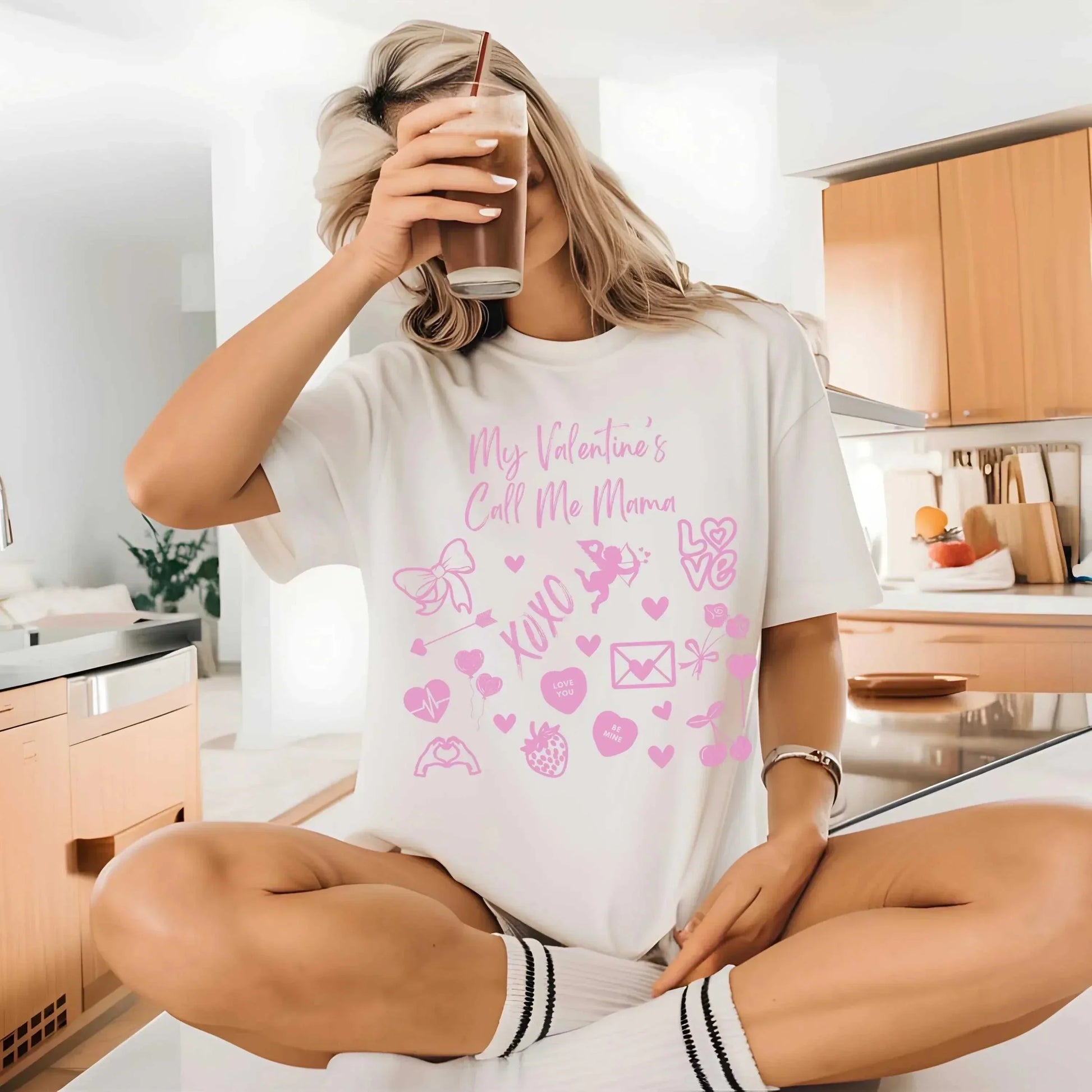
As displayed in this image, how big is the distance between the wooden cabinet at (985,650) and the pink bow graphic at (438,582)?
2059mm

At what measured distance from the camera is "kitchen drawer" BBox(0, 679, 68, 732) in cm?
163

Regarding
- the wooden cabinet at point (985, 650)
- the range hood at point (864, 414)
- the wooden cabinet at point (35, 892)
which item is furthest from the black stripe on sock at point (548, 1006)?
the wooden cabinet at point (985, 650)

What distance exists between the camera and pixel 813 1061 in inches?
28.6

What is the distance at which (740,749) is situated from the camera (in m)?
0.99

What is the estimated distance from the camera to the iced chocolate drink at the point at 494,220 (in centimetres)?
79

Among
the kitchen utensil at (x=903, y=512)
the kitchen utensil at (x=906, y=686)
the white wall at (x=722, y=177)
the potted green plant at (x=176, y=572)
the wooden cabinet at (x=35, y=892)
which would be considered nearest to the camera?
the wooden cabinet at (x=35, y=892)

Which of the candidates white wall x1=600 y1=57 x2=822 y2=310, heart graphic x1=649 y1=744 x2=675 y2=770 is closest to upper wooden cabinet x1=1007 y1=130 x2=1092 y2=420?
white wall x1=600 y1=57 x2=822 y2=310

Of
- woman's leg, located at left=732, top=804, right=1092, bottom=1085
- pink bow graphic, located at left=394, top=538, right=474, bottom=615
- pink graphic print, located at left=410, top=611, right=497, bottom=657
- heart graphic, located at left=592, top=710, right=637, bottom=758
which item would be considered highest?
pink bow graphic, located at left=394, top=538, right=474, bottom=615

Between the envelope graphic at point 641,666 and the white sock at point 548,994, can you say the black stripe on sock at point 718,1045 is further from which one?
the envelope graphic at point 641,666

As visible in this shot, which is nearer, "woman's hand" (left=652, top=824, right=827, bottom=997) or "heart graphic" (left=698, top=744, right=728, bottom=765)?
"woman's hand" (left=652, top=824, right=827, bottom=997)

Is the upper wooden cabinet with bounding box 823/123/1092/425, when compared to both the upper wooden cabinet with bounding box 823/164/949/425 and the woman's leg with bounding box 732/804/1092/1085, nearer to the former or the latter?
the upper wooden cabinet with bounding box 823/164/949/425

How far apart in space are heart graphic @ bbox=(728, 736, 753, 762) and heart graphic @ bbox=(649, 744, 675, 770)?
2.8 inches

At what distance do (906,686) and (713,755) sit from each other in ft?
4.38

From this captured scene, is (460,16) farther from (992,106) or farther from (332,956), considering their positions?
(332,956)
